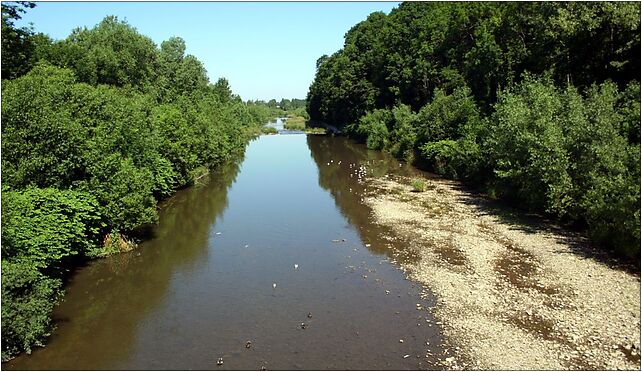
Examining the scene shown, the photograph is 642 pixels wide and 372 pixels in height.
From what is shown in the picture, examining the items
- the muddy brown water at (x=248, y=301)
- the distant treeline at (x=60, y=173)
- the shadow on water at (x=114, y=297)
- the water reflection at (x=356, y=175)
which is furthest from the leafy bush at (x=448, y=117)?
the shadow on water at (x=114, y=297)

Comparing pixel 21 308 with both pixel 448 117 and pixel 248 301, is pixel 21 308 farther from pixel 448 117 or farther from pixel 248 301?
pixel 448 117

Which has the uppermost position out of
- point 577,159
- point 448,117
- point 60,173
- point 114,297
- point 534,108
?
point 534,108

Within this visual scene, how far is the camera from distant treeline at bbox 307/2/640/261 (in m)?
27.3

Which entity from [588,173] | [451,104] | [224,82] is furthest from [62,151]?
[224,82]

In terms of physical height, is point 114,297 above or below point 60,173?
below

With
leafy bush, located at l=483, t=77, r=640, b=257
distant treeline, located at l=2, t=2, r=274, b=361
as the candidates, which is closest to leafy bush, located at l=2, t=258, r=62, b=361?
distant treeline, located at l=2, t=2, r=274, b=361

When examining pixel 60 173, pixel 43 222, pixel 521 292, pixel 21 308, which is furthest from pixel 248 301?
pixel 521 292

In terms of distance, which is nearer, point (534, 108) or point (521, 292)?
point (521, 292)

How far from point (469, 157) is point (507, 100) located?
8.28 metres

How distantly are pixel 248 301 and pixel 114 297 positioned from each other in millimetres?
6347

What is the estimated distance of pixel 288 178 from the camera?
192ft

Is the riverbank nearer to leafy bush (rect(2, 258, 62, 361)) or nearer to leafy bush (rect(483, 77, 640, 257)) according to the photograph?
leafy bush (rect(483, 77, 640, 257))

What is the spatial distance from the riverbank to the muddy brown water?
1.39 metres

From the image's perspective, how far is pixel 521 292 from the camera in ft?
73.5
